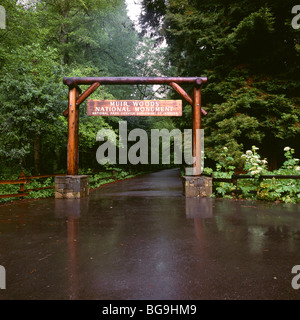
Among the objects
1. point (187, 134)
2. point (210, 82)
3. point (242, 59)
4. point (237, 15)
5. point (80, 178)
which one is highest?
point (237, 15)

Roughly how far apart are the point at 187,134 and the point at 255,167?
508 centimetres

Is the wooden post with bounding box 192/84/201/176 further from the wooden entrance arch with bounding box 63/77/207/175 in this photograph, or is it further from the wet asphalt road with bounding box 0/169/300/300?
the wet asphalt road with bounding box 0/169/300/300

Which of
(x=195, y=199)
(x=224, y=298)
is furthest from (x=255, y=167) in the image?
(x=224, y=298)

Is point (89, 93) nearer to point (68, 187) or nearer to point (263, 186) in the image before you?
point (68, 187)

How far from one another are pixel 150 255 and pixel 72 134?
7056 mm

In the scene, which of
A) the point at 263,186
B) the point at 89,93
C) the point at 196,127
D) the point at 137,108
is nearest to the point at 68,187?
the point at 89,93

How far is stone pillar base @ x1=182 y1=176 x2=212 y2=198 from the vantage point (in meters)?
8.90

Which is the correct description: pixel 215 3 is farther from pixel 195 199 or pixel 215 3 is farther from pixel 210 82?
pixel 195 199

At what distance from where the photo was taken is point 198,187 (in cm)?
894

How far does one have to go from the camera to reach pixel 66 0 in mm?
19594

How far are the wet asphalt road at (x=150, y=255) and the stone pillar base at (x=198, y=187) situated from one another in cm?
268

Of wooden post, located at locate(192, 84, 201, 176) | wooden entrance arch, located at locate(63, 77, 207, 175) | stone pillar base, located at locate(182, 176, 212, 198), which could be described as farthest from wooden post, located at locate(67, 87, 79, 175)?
wooden post, located at locate(192, 84, 201, 176)

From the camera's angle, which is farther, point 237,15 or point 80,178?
point 237,15
